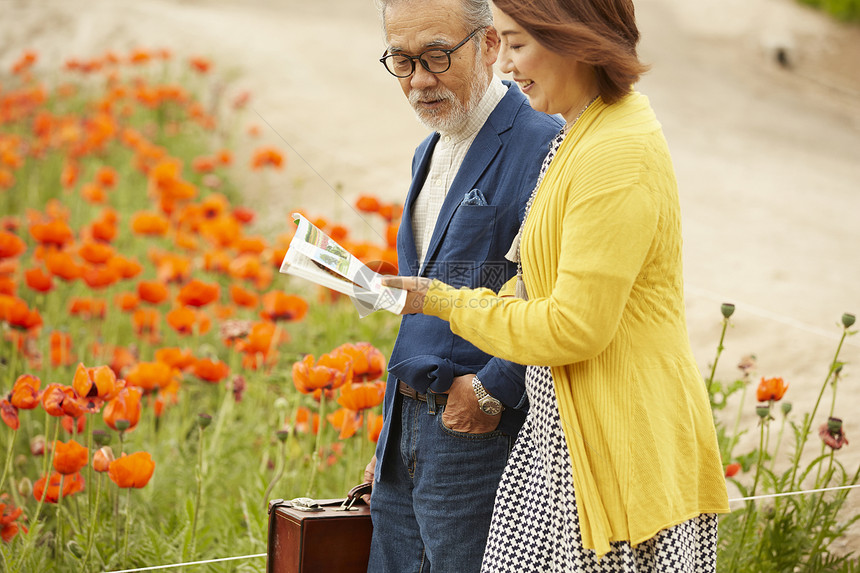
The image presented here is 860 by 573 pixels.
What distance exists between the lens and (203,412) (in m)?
3.12

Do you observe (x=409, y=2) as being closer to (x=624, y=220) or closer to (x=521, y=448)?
(x=624, y=220)

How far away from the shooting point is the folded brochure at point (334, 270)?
50.3 inches

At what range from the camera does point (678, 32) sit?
13562 mm

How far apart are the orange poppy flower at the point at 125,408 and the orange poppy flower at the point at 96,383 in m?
0.05

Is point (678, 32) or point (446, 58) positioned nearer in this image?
point (446, 58)

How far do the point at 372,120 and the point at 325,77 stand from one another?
1678 mm

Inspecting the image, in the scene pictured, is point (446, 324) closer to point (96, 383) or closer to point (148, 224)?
point (96, 383)

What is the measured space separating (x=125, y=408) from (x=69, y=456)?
0.55 ft

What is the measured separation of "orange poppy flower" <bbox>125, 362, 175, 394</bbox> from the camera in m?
2.55

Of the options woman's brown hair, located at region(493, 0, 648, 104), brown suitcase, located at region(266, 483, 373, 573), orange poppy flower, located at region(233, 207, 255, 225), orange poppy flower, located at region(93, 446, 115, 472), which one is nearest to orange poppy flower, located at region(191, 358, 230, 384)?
orange poppy flower, located at region(93, 446, 115, 472)

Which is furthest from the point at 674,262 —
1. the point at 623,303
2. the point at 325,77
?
the point at 325,77

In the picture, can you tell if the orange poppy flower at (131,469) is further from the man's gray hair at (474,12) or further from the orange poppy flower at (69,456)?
the man's gray hair at (474,12)

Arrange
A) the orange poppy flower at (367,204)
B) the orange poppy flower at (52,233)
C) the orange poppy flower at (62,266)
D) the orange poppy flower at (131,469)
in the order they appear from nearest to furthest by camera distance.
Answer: the orange poppy flower at (131,469) < the orange poppy flower at (62,266) < the orange poppy flower at (52,233) < the orange poppy flower at (367,204)

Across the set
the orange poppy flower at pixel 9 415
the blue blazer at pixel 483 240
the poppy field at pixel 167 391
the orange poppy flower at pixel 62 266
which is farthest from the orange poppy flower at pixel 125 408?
the orange poppy flower at pixel 62 266
